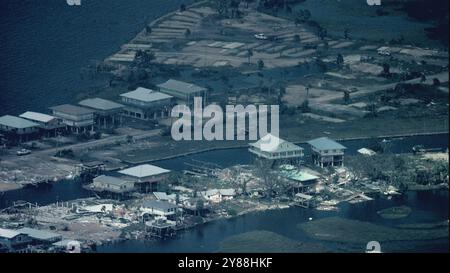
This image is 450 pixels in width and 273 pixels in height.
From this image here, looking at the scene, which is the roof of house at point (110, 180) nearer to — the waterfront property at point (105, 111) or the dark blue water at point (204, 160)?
the dark blue water at point (204, 160)

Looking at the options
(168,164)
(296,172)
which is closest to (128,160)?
(168,164)

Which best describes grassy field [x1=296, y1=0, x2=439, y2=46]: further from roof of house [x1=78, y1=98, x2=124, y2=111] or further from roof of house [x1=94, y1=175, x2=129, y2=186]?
roof of house [x1=94, y1=175, x2=129, y2=186]

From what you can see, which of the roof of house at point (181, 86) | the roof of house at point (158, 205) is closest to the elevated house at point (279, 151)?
the roof of house at point (158, 205)

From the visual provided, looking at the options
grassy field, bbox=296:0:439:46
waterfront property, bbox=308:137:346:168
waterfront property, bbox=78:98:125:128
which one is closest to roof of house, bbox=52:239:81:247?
waterfront property, bbox=308:137:346:168

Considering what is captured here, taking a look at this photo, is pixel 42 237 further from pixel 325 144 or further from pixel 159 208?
pixel 325 144

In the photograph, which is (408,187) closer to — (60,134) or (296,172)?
(296,172)
